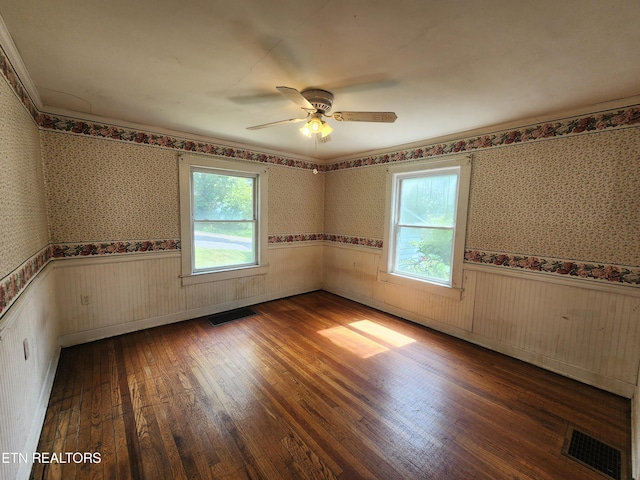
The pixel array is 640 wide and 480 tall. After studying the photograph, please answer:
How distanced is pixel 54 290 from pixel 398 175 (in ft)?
13.5

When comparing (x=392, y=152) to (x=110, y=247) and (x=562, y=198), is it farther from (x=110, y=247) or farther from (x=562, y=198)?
(x=110, y=247)

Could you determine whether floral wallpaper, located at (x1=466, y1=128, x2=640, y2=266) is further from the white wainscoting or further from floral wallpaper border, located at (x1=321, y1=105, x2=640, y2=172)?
the white wainscoting

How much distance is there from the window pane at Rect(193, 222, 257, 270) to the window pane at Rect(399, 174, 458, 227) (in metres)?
2.27

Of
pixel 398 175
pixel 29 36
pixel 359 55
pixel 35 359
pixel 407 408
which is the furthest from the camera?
pixel 398 175

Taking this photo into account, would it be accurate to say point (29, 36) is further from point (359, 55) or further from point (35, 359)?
point (35, 359)

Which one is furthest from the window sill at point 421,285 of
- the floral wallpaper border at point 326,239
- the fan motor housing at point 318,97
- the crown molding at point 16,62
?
the crown molding at point 16,62

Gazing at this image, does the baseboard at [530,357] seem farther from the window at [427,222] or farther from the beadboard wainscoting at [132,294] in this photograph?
the beadboard wainscoting at [132,294]

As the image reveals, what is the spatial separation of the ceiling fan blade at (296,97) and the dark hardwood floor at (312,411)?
220 centimetres

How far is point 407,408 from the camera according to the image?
2.05m

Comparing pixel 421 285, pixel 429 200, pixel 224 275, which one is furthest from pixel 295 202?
pixel 421 285

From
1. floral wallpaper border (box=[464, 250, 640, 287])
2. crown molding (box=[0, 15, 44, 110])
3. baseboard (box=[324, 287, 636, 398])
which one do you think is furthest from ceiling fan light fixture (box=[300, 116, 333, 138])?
baseboard (box=[324, 287, 636, 398])

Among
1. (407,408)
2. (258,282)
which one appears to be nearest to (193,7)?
(407,408)

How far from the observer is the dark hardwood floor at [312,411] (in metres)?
1.58

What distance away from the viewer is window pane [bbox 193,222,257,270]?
367cm
